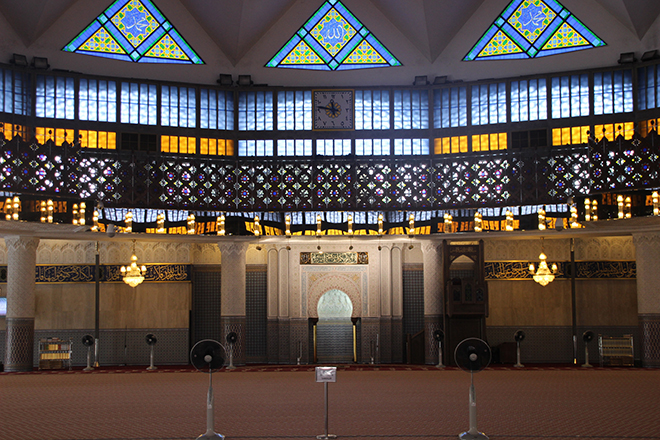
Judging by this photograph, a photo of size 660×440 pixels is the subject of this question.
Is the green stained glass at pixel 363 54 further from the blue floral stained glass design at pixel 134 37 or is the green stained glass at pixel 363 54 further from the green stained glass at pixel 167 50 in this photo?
the green stained glass at pixel 167 50

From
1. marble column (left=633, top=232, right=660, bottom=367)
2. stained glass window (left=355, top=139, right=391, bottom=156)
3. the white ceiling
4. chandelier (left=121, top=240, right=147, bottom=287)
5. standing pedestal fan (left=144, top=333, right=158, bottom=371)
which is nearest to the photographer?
marble column (left=633, top=232, right=660, bottom=367)

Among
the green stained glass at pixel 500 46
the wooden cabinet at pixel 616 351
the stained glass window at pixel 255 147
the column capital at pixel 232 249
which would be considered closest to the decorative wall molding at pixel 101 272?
the column capital at pixel 232 249

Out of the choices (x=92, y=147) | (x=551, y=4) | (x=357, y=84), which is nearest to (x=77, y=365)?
(x=92, y=147)

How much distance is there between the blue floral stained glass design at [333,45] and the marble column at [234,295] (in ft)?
19.5

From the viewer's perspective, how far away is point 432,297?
19500mm

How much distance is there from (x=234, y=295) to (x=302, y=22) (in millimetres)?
8412

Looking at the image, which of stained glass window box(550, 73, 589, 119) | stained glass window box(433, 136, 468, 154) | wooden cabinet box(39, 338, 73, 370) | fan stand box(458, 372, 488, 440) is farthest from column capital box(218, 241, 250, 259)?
fan stand box(458, 372, 488, 440)

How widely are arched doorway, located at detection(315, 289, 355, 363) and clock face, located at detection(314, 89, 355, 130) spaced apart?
5.00 metres

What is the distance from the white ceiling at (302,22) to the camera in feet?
63.8

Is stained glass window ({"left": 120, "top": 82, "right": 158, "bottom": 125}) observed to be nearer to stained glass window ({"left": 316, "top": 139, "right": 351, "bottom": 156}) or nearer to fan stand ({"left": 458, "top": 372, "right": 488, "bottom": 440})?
stained glass window ({"left": 316, "top": 139, "right": 351, "bottom": 156})

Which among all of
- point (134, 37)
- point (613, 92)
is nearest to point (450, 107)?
point (613, 92)

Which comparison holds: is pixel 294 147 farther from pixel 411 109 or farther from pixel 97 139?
pixel 97 139

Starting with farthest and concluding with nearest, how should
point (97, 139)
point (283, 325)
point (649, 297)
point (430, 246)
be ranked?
point (283, 325), point (430, 246), point (97, 139), point (649, 297)

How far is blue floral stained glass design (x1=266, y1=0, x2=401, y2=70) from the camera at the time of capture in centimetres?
2109
